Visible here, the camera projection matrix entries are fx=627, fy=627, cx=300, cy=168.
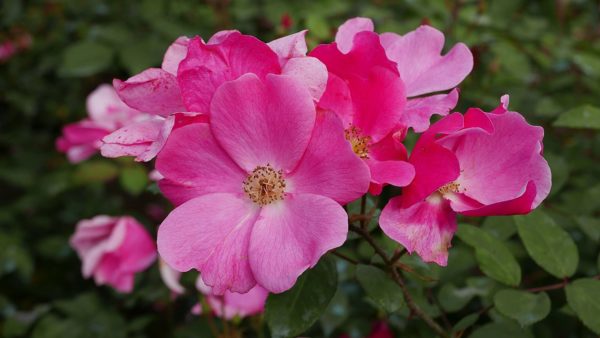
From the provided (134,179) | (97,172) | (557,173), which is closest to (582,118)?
(557,173)

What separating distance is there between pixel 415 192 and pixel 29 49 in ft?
7.82

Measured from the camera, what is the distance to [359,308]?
1450 millimetres

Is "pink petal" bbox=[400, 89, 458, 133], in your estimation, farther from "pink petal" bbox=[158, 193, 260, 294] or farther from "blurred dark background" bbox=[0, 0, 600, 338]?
"blurred dark background" bbox=[0, 0, 600, 338]

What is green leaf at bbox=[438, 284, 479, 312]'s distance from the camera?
3.61ft

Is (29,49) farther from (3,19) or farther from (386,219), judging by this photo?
(386,219)

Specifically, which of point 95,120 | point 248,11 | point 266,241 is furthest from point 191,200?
point 248,11

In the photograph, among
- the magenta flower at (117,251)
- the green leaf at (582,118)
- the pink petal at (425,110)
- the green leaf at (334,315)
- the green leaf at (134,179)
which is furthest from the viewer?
the green leaf at (134,179)

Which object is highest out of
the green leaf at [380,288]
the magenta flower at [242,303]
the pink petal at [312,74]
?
the pink petal at [312,74]

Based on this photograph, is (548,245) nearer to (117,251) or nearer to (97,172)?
(117,251)

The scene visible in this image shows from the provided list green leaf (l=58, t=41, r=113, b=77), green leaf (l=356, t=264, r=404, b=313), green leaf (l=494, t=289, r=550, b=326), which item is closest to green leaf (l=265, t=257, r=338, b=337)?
green leaf (l=356, t=264, r=404, b=313)

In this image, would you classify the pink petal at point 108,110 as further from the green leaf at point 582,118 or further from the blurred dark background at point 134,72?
the green leaf at point 582,118

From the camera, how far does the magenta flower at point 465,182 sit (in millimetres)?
710

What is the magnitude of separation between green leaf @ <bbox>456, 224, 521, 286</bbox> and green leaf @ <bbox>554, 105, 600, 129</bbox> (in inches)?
10.2

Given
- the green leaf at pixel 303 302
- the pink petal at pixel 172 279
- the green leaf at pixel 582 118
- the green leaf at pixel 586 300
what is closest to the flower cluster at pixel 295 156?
the green leaf at pixel 303 302
